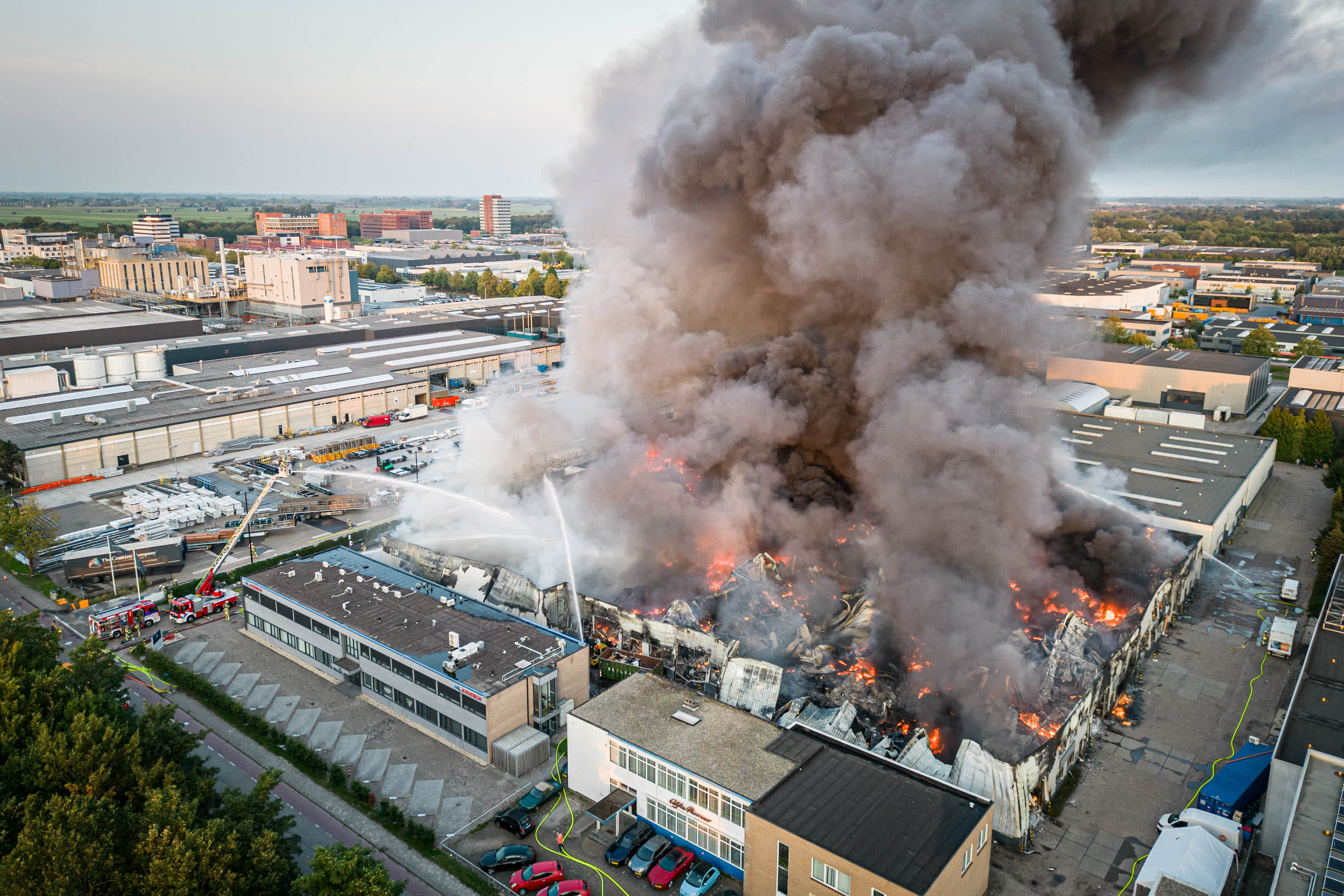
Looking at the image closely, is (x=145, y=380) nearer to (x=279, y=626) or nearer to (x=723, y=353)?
(x=279, y=626)

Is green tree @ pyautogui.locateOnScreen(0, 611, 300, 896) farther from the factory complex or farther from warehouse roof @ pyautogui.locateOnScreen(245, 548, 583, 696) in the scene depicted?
the factory complex

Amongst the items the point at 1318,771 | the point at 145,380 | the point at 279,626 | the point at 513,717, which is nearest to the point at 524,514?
the point at 279,626

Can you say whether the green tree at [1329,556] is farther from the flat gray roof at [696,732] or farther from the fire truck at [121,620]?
the fire truck at [121,620]

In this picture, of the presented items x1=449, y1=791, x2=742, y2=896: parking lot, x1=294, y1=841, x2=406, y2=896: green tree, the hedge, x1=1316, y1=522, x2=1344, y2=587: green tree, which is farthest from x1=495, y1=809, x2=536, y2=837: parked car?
x1=1316, y1=522, x2=1344, y2=587: green tree

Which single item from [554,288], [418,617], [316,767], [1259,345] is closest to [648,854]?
[316,767]

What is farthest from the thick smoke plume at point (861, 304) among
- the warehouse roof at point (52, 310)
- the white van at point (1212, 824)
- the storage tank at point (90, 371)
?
the warehouse roof at point (52, 310)
